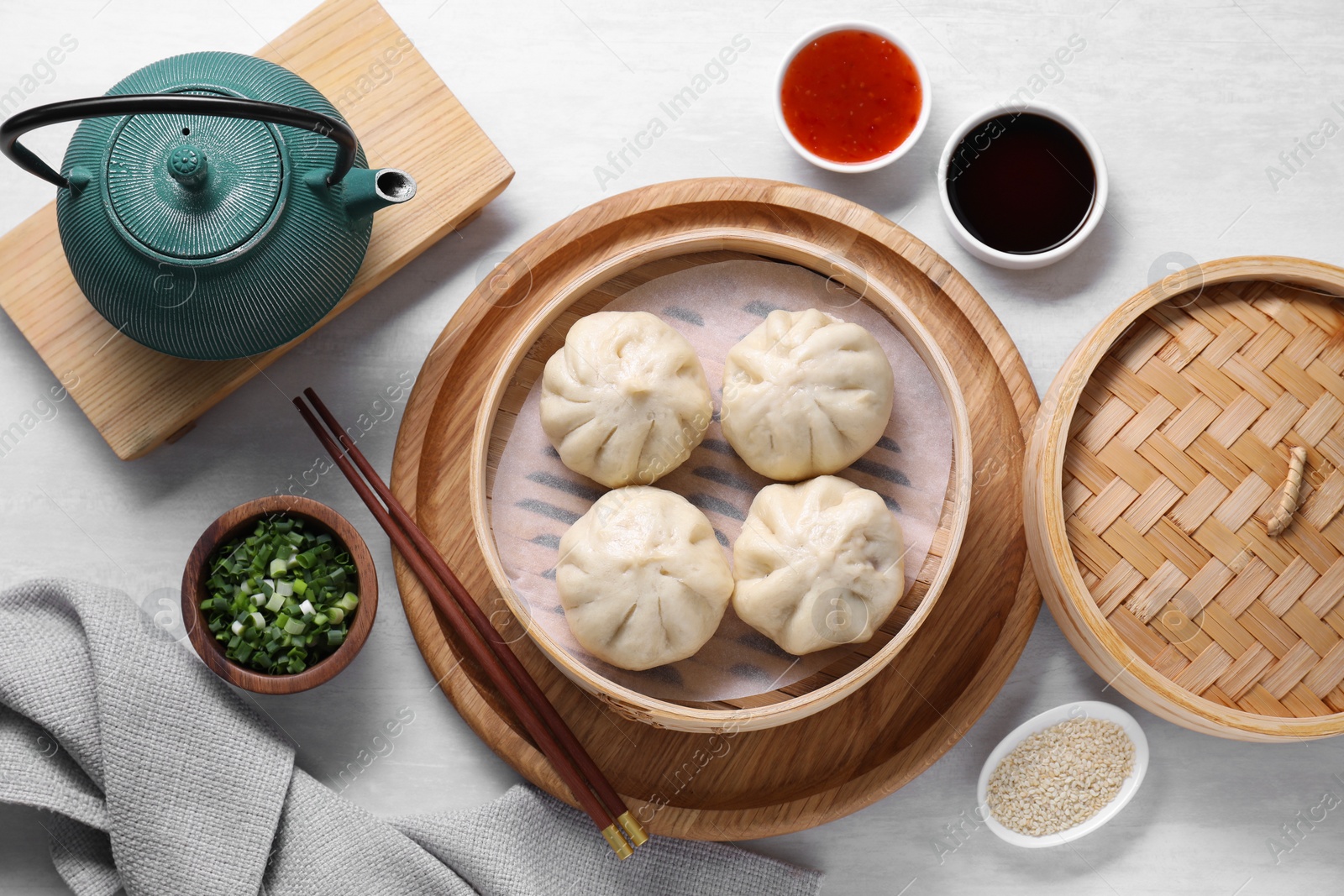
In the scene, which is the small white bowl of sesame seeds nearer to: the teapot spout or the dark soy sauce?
the dark soy sauce

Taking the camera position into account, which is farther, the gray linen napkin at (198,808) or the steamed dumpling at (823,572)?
the gray linen napkin at (198,808)

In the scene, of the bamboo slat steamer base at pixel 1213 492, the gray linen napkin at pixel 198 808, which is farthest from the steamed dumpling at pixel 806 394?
the gray linen napkin at pixel 198 808

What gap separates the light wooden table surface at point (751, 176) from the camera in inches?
76.5

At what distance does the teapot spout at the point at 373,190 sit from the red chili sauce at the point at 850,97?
2.75ft

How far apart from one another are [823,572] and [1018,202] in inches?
Answer: 35.7

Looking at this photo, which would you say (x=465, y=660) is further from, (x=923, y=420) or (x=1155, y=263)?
(x=1155, y=263)

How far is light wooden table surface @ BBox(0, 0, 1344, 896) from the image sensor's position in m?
1.94

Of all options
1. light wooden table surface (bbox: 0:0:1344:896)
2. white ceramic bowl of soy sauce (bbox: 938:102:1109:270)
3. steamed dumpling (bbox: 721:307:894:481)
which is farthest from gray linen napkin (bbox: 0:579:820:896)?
white ceramic bowl of soy sauce (bbox: 938:102:1109:270)

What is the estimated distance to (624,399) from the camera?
64.1 inches

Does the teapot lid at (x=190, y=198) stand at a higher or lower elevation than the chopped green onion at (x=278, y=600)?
higher

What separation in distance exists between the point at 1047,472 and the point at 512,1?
1.48 meters

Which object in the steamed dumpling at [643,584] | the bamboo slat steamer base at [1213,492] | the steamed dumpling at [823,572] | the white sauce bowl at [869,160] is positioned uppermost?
the white sauce bowl at [869,160]

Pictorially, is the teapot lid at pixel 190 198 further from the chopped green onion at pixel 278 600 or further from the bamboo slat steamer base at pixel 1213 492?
the bamboo slat steamer base at pixel 1213 492

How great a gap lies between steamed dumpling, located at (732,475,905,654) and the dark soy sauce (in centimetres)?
68
